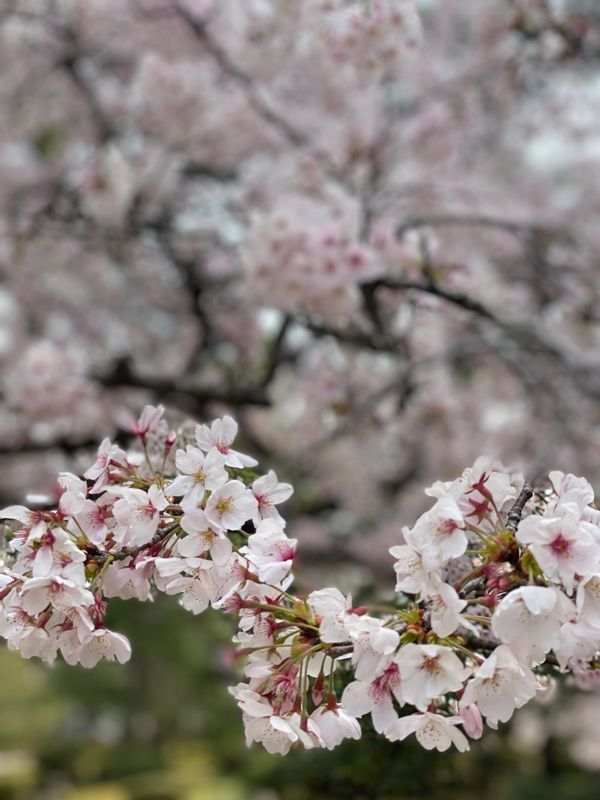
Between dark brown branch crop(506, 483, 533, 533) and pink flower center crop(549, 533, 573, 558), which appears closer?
pink flower center crop(549, 533, 573, 558)

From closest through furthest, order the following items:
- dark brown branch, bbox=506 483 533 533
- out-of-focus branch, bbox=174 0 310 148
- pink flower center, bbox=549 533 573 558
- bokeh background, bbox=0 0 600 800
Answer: pink flower center, bbox=549 533 573 558 < dark brown branch, bbox=506 483 533 533 < bokeh background, bbox=0 0 600 800 < out-of-focus branch, bbox=174 0 310 148

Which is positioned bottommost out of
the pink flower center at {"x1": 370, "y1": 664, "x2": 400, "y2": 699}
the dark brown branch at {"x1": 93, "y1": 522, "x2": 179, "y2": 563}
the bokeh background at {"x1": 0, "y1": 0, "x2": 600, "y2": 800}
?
the bokeh background at {"x1": 0, "y1": 0, "x2": 600, "y2": 800}

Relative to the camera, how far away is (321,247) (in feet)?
8.31

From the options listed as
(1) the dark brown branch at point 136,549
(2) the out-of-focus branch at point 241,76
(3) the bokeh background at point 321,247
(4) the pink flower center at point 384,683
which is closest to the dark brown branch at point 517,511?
(4) the pink flower center at point 384,683

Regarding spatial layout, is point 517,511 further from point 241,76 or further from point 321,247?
point 241,76

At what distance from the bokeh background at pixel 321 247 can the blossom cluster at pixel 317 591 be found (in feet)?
2.24

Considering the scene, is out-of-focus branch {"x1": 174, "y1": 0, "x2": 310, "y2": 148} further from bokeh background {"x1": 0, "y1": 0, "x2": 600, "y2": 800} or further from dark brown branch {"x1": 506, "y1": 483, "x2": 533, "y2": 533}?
dark brown branch {"x1": 506, "y1": 483, "x2": 533, "y2": 533}

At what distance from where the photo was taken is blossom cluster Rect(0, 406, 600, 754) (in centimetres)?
79

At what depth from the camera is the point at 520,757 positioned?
895 cm

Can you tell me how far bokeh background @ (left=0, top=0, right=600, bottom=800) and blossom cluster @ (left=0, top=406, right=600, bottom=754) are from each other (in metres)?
0.68

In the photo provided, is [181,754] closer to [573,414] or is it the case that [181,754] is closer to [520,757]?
[520,757]

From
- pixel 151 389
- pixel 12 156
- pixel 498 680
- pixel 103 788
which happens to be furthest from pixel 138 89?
pixel 103 788

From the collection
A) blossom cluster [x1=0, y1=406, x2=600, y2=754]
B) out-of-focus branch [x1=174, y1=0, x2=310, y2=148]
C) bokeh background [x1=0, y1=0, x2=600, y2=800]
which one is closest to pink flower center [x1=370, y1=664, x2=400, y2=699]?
blossom cluster [x1=0, y1=406, x2=600, y2=754]

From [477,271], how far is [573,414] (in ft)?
1.88
